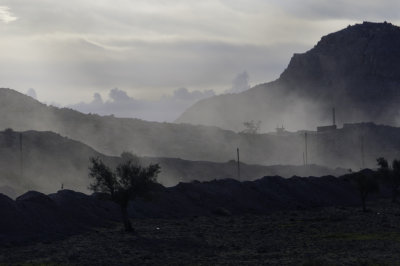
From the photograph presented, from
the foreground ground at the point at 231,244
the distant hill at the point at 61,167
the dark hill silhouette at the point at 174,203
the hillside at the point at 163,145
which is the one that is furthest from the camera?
the hillside at the point at 163,145

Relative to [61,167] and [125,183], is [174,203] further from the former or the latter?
[61,167]

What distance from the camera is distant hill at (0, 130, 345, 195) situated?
410 ft

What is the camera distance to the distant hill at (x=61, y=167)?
12488cm

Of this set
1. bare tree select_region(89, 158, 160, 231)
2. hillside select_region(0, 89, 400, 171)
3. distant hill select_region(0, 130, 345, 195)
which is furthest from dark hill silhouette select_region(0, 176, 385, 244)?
hillside select_region(0, 89, 400, 171)

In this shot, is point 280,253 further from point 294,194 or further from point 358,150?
point 358,150

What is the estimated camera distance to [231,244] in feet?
155

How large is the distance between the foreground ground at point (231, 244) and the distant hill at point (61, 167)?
203 feet

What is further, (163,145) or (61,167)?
(163,145)

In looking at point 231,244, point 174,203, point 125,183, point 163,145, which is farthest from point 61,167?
point 231,244

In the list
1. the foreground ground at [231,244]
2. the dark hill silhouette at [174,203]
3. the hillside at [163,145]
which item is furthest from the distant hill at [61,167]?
the foreground ground at [231,244]

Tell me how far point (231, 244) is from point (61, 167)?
292 feet

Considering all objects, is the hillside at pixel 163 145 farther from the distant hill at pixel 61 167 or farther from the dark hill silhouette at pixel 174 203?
the dark hill silhouette at pixel 174 203

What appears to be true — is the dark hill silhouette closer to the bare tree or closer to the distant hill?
the bare tree

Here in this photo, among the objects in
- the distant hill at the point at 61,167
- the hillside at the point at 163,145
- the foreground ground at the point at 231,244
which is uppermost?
the hillside at the point at 163,145
